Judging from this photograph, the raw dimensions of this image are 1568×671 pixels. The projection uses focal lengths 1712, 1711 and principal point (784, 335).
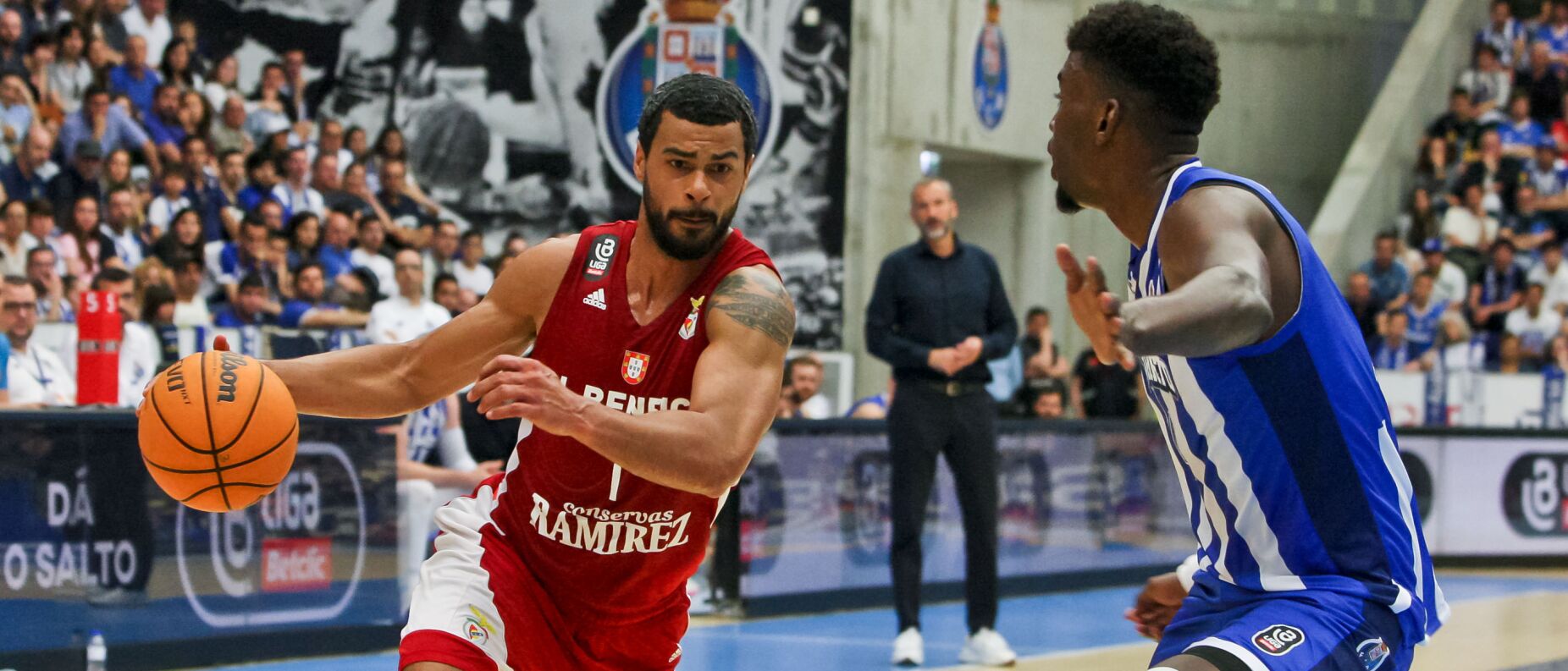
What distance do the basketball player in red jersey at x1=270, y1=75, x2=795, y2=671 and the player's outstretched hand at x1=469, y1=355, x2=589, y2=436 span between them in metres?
0.42

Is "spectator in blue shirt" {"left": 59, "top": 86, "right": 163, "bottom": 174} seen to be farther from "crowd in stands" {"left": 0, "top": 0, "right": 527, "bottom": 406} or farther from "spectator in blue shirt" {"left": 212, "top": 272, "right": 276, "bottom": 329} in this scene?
"spectator in blue shirt" {"left": 212, "top": 272, "right": 276, "bottom": 329}

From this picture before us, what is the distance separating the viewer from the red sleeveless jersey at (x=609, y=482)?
12.3 feet

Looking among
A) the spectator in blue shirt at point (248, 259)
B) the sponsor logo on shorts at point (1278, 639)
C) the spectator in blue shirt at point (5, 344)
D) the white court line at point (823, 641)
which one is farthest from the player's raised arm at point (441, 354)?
the spectator in blue shirt at point (248, 259)

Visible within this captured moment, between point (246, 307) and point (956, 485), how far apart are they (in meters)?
5.17

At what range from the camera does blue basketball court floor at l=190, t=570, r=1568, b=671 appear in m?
7.99

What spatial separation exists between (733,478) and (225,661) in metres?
5.19

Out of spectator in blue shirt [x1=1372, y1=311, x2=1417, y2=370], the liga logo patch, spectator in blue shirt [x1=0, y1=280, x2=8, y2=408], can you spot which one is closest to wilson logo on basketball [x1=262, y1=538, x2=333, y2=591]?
spectator in blue shirt [x1=0, y1=280, x2=8, y2=408]

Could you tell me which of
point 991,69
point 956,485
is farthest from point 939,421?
point 991,69

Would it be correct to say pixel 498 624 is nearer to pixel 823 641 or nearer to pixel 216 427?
pixel 216 427

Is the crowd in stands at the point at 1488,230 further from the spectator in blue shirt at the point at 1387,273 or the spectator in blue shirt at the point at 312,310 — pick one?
the spectator in blue shirt at the point at 312,310

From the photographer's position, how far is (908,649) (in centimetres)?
815

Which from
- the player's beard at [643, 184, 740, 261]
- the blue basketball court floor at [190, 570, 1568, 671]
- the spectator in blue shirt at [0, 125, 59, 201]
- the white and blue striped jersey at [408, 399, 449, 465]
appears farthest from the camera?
the spectator in blue shirt at [0, 125, 59, 201]

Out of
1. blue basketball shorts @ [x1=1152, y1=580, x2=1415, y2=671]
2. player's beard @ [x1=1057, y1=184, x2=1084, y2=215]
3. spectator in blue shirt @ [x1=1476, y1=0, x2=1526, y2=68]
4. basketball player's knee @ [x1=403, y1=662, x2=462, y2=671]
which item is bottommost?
basketball player's knee @ [x1=403, y1=662, x2=462, y2=671]

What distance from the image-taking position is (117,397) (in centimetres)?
818
